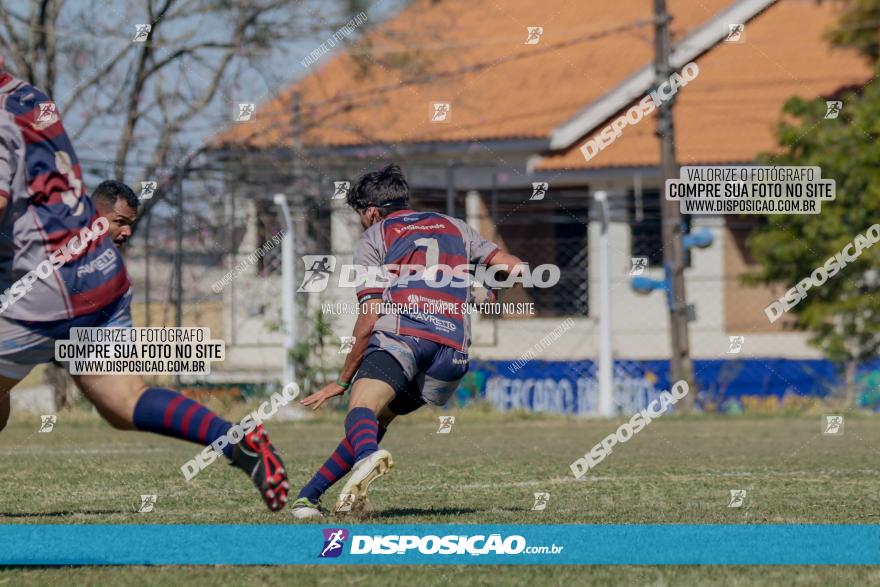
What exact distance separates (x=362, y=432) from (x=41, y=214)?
→ 186 cm

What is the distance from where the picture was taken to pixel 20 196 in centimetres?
518

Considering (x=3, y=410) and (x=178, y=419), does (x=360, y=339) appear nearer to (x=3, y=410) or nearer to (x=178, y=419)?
(x=178, y=419)

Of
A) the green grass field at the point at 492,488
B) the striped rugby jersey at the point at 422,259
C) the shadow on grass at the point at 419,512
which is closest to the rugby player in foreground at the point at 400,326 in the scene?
the striped rugby jersey at the point at 422,259

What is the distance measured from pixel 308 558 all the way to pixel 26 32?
1614 cm

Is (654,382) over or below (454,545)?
below

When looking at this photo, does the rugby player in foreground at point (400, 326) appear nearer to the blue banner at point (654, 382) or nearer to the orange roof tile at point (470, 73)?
the blue banner at point (654, 382)

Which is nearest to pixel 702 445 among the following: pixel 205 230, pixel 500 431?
pixel 500 431

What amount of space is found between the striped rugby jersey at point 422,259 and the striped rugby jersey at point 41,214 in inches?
68.5

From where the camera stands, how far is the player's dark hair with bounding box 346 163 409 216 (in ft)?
22.9

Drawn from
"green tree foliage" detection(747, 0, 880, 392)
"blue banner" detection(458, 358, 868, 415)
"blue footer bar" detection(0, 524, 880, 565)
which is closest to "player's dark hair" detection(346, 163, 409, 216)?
"blue footer bar" detection(0, 524, 880, 565)

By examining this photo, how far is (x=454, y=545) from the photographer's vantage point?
5.24 meters

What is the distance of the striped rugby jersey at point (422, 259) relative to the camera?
6.72 metres

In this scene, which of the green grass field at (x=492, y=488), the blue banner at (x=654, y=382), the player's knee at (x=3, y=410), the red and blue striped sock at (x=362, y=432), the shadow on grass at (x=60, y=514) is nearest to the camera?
the green grass field at (x=492, y=488)

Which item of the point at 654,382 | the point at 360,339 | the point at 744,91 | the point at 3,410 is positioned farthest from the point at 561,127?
the point at 3,410
